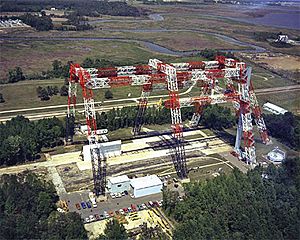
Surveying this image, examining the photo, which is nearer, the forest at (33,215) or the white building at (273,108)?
the forest at (33,215)

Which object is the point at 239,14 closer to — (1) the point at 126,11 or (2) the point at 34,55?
(1) the point at 126,11

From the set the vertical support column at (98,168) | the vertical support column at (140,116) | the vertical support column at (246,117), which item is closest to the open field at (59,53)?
the vertical support column at (140,116)

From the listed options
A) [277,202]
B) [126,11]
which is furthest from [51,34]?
[277,202]

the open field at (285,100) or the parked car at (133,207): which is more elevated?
the parked car at (133,207)

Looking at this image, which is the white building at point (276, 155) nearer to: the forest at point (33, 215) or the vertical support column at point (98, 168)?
the vertical support column at point (98, 168)

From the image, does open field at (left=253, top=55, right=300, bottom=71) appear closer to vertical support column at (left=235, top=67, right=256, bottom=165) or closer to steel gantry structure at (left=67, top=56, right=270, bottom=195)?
steel gantry structure at (left=67, top=56, right=270, bottom=195)

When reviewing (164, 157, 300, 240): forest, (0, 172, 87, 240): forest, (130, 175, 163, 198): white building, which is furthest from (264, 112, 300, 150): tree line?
(0, 172, 87, 240): forest

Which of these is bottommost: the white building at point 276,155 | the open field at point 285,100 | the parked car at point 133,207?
the open field at point 285,100

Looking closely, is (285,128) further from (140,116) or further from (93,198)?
(93,198)
